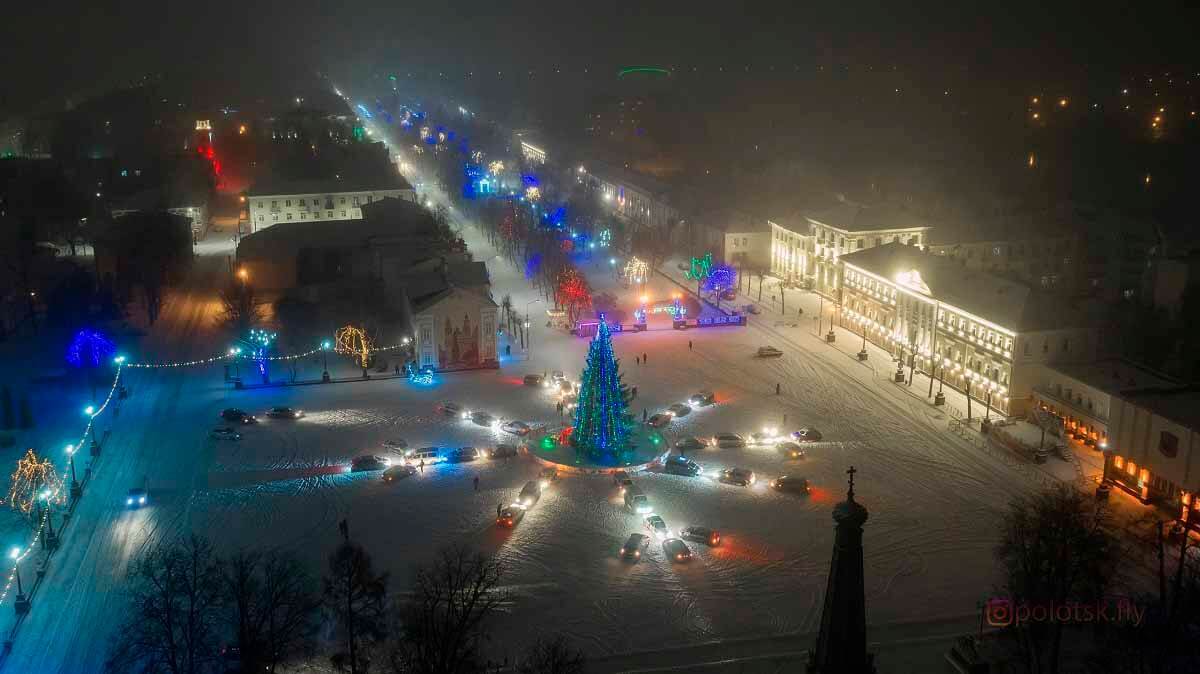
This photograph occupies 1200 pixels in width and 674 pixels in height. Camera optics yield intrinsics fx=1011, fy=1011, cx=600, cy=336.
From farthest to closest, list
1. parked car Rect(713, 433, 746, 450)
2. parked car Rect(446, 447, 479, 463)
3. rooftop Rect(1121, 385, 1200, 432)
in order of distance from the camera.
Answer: parked car Rect(713, 433, 746, 450) → parked car Rect(446, 447, 479, 463) → rooftop Rect(1121, 385, 1200, 432)

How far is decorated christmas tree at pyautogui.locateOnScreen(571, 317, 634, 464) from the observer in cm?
2378

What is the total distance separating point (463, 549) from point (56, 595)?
7221mm

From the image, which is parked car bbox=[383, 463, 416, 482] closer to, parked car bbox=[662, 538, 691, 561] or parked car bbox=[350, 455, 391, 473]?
parked car bbox=[350, 455, 391, 473]

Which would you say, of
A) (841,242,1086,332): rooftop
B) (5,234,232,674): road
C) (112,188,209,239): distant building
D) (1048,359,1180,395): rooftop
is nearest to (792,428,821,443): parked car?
(841,242,1086,332): rooftop

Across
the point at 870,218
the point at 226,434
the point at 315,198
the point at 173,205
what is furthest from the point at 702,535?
the point at 173,205

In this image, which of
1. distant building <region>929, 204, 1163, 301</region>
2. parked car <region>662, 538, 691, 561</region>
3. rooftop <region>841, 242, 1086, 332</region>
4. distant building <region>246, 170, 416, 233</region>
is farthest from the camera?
distant building <region>246, 170, 416, 233</region>

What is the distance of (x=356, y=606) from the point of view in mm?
17359

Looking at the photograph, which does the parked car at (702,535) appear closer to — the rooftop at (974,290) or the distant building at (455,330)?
the rooftop at (974,290)

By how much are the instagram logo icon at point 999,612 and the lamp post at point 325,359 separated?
20.0 metres

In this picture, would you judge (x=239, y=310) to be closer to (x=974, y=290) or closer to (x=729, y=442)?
(x=729, y=442)

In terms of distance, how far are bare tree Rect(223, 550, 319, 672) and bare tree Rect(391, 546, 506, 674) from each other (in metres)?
1.55

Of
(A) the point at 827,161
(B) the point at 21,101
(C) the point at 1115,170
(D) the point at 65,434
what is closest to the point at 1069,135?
(C) the point at 1115,170

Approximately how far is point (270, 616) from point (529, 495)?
7828 mm

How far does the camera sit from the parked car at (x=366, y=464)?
2355 cm
